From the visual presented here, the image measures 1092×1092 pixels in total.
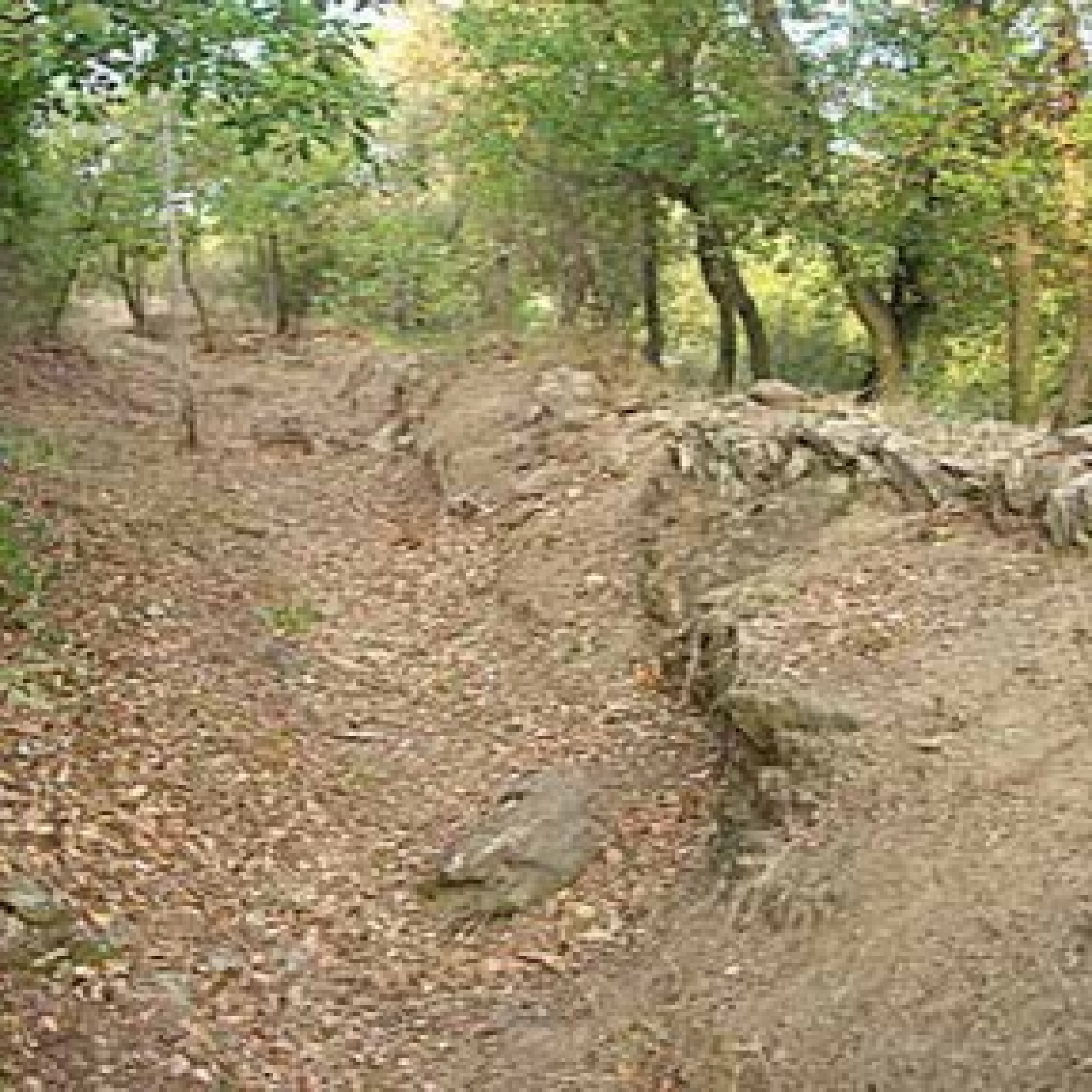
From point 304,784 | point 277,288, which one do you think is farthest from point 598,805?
point 277,288

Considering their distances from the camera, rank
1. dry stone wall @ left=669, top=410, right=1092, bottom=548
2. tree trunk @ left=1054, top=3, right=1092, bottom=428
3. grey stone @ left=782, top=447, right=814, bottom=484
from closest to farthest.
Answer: dry stone wall @ left=669, top=410, right=1092, bottom=548 < grey stone @ left=782, top=447, right=814, bottom=484 < tree trunk @ left=1054, top=3, right=1092, bottom=428

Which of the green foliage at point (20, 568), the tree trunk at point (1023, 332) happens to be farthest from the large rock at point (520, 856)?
the tree trunk at point (1023, 332)

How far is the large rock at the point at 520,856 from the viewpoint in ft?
27.1

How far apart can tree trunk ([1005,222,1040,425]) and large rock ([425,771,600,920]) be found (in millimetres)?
8274

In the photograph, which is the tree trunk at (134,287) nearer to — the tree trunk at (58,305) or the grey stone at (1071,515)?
the tree trunk at (58,305)

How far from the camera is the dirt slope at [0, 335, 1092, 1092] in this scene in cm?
638

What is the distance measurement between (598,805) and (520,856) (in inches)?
25.4

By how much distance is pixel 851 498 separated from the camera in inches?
417

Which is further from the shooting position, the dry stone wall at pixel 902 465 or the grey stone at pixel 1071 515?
the dry stone wall at pixel 902 465

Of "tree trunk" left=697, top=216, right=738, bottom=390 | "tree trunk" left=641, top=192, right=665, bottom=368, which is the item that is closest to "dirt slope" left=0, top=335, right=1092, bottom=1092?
"tree trunk" left=697, top=216, right=738, bottom=390

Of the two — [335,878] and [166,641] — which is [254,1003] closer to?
[335,878]

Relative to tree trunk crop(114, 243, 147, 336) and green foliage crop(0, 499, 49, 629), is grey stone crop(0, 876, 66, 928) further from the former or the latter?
tree trunk crop(114, 243, 147, 336)

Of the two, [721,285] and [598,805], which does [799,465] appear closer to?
[598,805]

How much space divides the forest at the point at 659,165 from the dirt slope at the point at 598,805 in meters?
3.57
